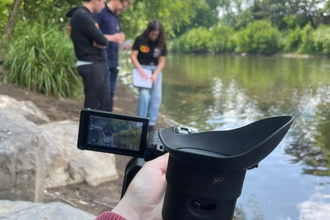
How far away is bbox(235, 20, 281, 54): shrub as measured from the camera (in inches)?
A: 940

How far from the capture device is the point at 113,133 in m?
1.18

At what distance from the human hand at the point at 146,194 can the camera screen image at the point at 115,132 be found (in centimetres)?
9

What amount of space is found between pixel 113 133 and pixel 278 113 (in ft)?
19.8

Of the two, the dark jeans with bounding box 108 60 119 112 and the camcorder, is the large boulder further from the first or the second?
the camcorder

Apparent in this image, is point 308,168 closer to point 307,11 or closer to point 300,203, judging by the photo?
point 300,203

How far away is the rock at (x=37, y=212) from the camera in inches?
67.8

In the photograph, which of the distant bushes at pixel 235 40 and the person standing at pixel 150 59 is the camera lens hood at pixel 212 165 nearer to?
the person standing at pixel 150 59

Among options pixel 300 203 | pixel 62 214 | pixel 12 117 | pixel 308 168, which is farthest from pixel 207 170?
pixel 308 168

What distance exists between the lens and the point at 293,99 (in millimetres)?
8297

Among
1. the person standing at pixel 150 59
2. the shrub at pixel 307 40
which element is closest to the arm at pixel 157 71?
the person standing at pixel 150 59

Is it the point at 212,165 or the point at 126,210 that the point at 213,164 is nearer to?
the point at 212,165

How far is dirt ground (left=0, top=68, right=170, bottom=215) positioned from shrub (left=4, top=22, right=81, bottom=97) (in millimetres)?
194

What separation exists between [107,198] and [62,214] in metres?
1.39

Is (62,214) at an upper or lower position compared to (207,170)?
lower
